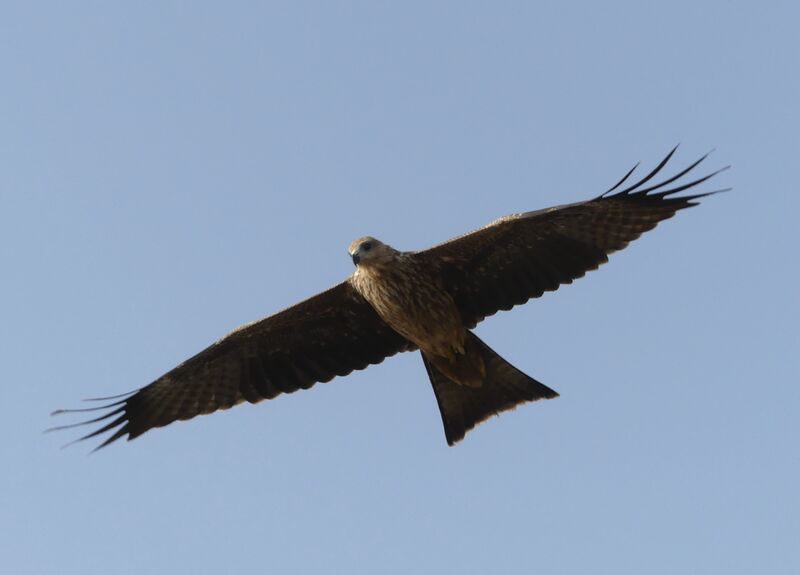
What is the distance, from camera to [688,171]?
12.3m

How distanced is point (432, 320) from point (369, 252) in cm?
86

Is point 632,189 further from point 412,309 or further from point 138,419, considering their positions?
point 138,419

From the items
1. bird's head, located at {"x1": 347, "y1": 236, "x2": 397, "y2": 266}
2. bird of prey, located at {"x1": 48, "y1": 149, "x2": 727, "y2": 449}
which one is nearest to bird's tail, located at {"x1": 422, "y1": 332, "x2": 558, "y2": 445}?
bird of prey, located at {"x1": 48, "y1": 149, "x2": 727, "y2": 449}

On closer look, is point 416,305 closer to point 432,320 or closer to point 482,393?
point 432,320

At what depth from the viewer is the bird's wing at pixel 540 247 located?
12664 mm

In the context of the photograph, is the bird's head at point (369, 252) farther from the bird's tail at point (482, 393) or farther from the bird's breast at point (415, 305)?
the bird's tail at point (482, 393)

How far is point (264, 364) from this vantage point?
14031mm

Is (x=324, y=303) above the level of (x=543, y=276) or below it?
above

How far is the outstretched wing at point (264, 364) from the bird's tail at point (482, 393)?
57cm

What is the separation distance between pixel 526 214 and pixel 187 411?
12.5 feet

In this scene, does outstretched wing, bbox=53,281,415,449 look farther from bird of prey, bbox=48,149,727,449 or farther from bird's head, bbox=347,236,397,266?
bird's head, bbox=347,236,397,266

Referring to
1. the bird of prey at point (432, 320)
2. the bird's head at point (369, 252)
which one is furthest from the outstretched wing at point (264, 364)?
the bird's head at point (369, 252)

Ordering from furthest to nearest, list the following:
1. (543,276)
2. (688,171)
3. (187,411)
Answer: (187,411)
(543,276)
(688,171)

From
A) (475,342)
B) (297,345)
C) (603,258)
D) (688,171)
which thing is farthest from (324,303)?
(688,171)
